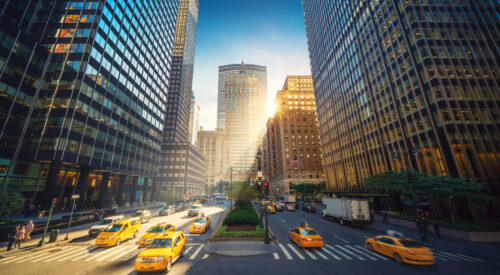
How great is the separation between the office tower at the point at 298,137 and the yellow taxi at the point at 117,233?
71864 mm

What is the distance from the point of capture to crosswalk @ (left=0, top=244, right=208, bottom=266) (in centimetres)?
1170

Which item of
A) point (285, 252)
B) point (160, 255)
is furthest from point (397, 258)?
point (160, 255)

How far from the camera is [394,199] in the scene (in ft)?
113

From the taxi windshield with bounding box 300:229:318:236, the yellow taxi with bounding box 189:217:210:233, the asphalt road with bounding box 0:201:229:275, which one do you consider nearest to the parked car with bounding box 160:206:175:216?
the yellow taxi with bounding box 189:217:210:233

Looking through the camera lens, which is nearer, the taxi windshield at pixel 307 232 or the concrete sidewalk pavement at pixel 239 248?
the concrete sidewalk pavement at pixel 239 248

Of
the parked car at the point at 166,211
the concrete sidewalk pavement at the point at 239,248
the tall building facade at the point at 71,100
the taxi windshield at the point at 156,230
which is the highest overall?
the tall building facade at the point at 71,100

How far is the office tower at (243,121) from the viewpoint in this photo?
16250cm

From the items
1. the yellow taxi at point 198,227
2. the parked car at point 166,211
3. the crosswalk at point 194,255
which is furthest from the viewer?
the parked car at point 166,211

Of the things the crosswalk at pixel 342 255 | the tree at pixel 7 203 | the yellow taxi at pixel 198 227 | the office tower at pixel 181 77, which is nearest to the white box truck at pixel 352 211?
the crosswalk at pixel 342 255

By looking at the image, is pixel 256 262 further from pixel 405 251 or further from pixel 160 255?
pixel 405 251

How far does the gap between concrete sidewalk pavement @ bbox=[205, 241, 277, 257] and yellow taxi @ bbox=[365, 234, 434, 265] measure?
7.34 metres

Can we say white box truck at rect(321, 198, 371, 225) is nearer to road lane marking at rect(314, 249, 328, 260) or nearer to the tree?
road lane marking at rect(314, 249, 328, 260)

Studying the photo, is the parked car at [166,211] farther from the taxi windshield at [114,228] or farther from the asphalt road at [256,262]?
the asphalt road at [256,262]

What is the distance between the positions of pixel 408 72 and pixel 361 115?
1432 cm
